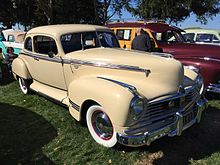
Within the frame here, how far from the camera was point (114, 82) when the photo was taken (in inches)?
163

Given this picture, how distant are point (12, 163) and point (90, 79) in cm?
173

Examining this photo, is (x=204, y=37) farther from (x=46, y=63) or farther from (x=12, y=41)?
(x=12, y=41)

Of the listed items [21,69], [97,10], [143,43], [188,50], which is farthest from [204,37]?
[97,10]

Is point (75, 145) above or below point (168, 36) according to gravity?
below

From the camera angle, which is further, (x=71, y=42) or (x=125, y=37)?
(x=125, y=37)

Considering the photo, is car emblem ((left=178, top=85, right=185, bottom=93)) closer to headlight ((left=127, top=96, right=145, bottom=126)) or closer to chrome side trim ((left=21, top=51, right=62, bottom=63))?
headlight ((left=127, top=96, right=145, bottom=126))

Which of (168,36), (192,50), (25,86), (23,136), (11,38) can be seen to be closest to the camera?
(23,136)

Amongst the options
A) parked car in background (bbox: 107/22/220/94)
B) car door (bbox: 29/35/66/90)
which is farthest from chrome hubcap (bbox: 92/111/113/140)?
parked car in background (bbox: 107/22/220/94)

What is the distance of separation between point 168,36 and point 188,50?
1.47 meters

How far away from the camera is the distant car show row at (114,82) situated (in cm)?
380

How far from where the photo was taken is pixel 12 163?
4016mm

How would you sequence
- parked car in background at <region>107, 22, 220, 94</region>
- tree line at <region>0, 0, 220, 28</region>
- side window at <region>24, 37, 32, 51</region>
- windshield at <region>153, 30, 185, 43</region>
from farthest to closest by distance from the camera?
tree line at <region>0, 0, 220, 28</region> → windshield at <region>153, 30, 185, 43</region> → side window at <region>24, 37, 32, 51</region> → parked car in background at <region>107, 22, 220, 94</region>

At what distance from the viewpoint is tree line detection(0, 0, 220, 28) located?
76.9ft

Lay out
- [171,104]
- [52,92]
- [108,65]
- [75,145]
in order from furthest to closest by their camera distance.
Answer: [52,92], [108,65], [75,145], [171,104]
